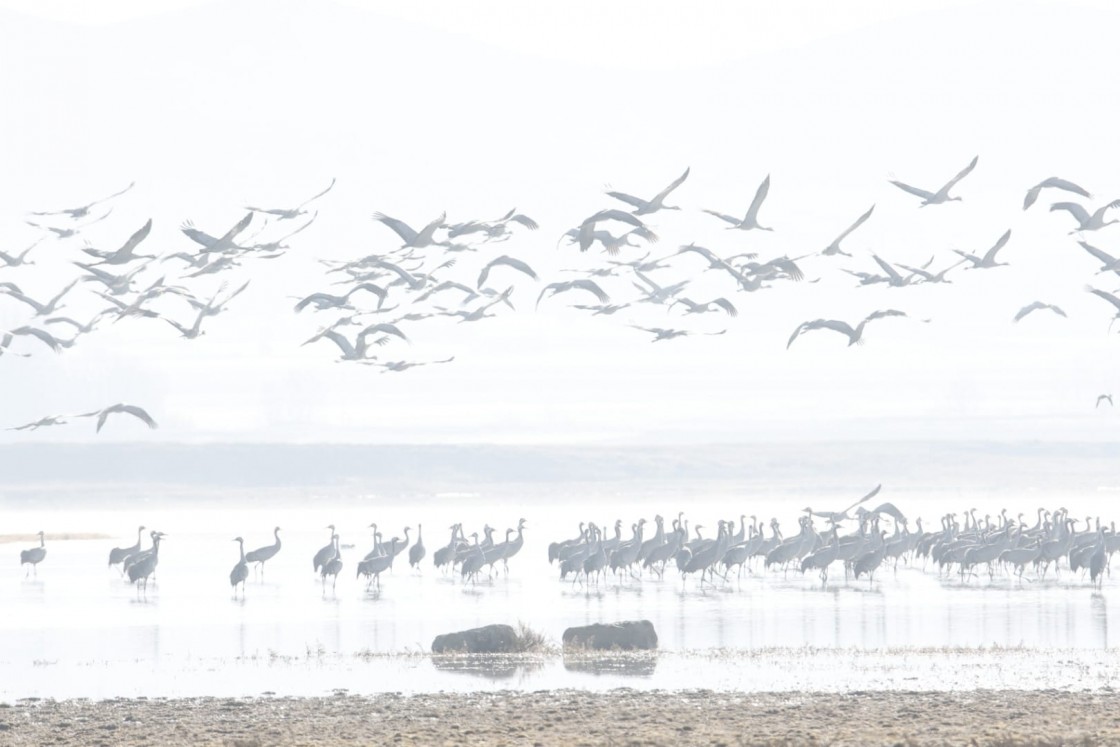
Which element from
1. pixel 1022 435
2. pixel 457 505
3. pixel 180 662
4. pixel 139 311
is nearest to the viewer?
pixel 180 662

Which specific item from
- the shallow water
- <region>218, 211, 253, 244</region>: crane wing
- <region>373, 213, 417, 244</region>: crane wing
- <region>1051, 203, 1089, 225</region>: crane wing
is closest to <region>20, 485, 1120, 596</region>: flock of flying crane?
the shallow water

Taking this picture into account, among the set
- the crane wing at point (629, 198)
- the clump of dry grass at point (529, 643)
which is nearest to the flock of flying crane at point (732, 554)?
the crane wing at point (629, 198)

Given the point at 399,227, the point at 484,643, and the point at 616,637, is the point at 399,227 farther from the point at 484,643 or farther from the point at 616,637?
the point at 616,637

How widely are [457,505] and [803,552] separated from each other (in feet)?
99.8

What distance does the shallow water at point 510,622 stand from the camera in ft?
65.5

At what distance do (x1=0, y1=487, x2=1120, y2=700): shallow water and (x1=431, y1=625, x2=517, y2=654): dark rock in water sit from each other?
443 mm

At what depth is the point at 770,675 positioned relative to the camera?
1994cm

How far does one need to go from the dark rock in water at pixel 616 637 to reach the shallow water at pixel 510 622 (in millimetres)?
432

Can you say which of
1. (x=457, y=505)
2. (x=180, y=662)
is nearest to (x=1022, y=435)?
(x=457, y=505)

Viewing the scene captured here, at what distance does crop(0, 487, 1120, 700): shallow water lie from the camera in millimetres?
19953

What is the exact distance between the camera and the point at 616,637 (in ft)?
73.2

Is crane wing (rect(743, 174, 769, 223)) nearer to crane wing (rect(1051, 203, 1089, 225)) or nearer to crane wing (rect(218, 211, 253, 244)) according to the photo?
crane wing (rect(1051, 203, 1089, 225))

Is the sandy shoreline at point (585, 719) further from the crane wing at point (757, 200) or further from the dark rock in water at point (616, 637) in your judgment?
the crane wing at point (757, 200)

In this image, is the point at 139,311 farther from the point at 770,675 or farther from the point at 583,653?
the point at 770,675
